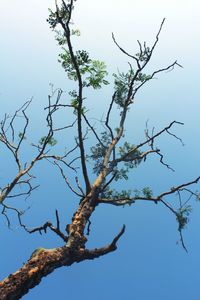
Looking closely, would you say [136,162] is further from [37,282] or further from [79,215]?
[37,282]

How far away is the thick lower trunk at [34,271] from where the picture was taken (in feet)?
18.6

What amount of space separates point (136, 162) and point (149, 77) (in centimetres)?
262

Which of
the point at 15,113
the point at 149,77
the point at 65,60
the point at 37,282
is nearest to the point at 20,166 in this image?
the point at 15,113

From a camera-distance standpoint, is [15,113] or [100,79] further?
[15,113]

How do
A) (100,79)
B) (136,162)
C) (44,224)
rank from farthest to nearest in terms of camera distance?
(136,162), (100,79), (44,224)

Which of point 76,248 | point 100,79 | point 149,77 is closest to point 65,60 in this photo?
point 100,79

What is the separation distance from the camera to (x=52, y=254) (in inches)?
255

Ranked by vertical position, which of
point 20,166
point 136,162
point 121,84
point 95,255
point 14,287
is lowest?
point 14,287

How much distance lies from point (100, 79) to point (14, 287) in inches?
219

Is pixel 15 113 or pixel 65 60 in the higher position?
pixel 15 113

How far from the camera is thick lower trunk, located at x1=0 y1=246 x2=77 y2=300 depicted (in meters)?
5.66

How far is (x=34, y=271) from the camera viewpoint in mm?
6051

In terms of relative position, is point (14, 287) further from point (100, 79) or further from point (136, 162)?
point (136, 162)

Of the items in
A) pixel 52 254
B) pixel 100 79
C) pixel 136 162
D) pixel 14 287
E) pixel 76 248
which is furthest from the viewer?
pixel 136 162
